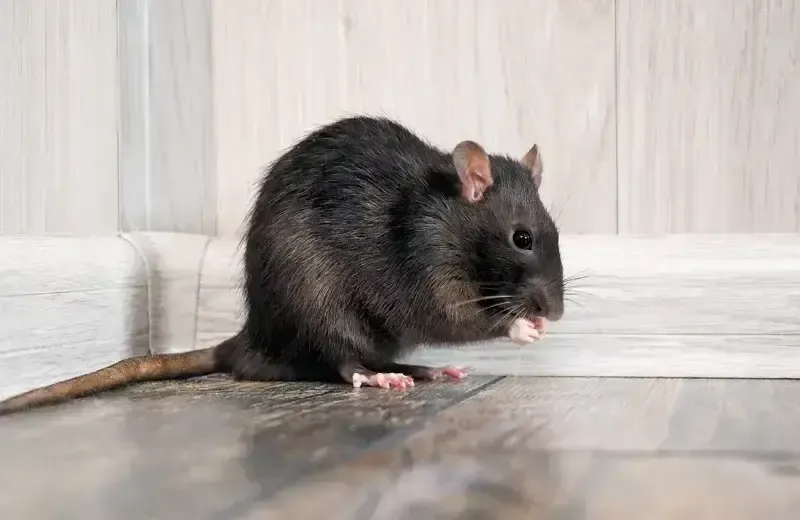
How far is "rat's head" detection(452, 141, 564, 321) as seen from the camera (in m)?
1.30

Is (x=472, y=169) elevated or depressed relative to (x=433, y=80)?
depressed

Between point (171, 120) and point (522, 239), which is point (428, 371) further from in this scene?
point (171, 120)

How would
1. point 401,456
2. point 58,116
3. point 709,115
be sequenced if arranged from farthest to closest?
point 709,115, point 58,116, point 401,456

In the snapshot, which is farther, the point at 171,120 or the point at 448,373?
the point at 171,120

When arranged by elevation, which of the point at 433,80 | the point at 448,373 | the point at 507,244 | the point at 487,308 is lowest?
the point at 448,373

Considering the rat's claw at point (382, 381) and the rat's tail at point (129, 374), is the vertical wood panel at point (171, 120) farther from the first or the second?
the rat's claw at point (382, 381)

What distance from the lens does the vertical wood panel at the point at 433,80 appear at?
1642 mm

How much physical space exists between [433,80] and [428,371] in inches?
25.5

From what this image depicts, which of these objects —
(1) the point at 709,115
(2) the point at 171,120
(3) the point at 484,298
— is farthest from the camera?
(2) the point at 171,120

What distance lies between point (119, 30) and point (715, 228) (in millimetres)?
1298

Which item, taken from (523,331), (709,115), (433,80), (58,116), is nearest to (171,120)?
(58,116)

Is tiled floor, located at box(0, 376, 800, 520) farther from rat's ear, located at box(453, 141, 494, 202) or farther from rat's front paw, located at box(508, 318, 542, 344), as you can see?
rat's ear, located at box(453, 141, 494, 202)

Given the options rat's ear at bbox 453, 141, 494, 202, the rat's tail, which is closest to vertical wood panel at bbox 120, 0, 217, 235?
the rat's tail

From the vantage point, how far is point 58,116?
4.52 ft
